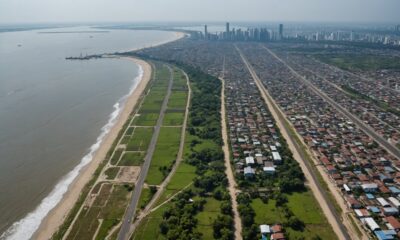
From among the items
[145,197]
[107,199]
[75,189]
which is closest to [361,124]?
[145,197]

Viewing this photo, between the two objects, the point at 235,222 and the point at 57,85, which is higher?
the point at 57,85

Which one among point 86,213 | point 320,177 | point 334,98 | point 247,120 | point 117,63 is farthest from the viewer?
point 117,63

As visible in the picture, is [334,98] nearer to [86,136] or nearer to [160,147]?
[160,147]

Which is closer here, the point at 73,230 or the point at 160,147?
the point at 73,230

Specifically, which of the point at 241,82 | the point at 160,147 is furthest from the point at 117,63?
the point at 160,147

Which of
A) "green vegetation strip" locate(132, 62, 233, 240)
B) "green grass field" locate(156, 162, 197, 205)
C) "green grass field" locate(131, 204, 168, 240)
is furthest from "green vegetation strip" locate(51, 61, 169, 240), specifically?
"green grass field" locate(156, 162, 197, 205)

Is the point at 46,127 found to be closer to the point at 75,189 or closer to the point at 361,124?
the point at 75,189

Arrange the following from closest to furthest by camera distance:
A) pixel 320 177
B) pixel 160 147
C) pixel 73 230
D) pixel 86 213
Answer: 1. pixel 73 230
2. pixel 86 213
3. pixel 320 177
4. pixel 160 147
